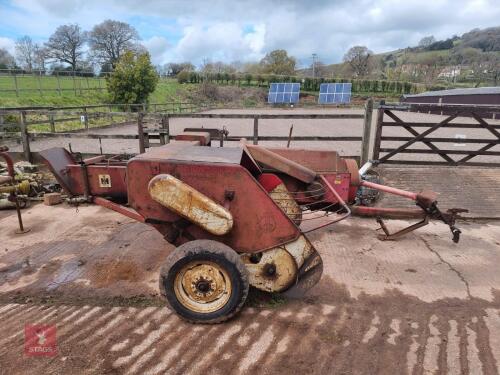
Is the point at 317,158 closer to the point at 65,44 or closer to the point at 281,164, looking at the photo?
the point at 281,164

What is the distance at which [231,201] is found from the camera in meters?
3.00

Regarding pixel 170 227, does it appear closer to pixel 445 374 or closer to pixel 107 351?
pixel 107 351

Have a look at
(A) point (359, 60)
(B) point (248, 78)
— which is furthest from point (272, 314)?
(A) point (359, 60)

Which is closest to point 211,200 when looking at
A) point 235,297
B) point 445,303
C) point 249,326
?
point 235,297

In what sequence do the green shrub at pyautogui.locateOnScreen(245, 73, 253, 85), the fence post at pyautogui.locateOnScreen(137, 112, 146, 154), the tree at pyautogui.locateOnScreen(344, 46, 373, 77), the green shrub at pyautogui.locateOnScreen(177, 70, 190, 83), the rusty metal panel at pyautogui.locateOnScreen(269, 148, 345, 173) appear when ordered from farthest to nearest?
the tree at pyautogui.locateOnScreen(344, 46, 373, 77) → the green shrub at pyautogui.locateOnScreen(245, 73, 253, 85) → the green shrub at pyautogui.locateOnScreen(177, 70, 190, 83) → the fence post at pyautogui.locateOnScreen(137, 112, 146, 154) → the rusty metal panel at pyautogui.locateOnScreen(269, 148, 345, 173)

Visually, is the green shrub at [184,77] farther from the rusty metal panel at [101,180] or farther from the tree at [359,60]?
the rusty metal panel at [101,180]

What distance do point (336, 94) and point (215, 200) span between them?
151 feet

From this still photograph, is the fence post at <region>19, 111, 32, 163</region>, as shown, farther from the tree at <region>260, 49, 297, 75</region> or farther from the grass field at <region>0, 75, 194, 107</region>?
the tree at <region>260, 49, 297, 75</region>

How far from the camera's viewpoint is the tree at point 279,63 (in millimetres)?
63075

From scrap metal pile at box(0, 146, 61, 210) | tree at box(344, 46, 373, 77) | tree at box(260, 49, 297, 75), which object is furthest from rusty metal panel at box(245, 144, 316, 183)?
tree at box(344, 46, 373, 77)

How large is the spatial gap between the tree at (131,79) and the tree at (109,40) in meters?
34.0

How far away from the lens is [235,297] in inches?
117

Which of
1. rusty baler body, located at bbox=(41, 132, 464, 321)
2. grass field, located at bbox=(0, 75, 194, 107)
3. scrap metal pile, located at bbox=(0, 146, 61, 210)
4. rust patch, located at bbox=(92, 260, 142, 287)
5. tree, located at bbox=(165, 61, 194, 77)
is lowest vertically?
rust patch, located at bbox=(92, 260, 142, 287)

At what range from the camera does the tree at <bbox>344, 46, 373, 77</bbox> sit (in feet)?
Answer: 232
